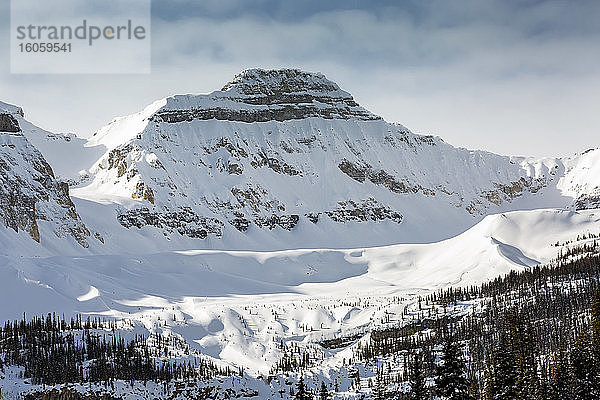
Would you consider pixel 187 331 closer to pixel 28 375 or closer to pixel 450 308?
pixel 28 375

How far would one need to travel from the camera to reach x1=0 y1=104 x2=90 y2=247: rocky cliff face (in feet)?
520

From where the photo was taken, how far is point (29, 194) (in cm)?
16975

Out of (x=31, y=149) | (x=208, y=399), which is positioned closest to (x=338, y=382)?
(x=208, y=399)

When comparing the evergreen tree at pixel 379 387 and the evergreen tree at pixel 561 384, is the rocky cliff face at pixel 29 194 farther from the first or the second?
the evergreen tree at pixel 561 384

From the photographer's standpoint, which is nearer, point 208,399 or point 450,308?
point 208,399

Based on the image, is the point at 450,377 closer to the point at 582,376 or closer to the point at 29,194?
the point at 582,376

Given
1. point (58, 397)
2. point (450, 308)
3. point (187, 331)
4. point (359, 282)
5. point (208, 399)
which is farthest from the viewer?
point (359, 282)

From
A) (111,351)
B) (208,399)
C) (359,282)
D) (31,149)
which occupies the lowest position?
(208,399)

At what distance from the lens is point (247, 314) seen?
12294 centimetres

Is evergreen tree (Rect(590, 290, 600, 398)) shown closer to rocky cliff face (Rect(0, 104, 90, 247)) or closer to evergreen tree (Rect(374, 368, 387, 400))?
evergreen tree (Rect(374, 368, 387, 400))

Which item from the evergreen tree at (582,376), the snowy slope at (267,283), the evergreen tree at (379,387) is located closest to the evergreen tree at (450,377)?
the evergreen tree at (582,376)

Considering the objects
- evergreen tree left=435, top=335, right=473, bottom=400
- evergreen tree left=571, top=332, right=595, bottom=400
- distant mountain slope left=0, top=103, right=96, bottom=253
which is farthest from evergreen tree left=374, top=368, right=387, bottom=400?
distant mountain slope left=0, top=103, right=96, bottom=253

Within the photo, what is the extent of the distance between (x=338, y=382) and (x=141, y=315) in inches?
1648

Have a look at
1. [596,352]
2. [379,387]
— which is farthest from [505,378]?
[379,387]
